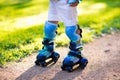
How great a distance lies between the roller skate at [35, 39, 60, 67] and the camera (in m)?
4.95

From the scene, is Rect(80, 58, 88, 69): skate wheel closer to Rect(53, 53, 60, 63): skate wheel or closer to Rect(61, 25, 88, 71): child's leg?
Rect(61, 25, 88, 71): child's leg

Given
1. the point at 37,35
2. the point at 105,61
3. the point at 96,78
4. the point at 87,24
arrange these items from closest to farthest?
1. the point at 96,78
2. the point at 105,61
3. the point at 37,35
4. the point at 87,24

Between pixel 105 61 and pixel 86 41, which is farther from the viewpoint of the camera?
pixel 86 41

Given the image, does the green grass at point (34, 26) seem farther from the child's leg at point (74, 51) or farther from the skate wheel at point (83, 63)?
the skate wheel at point (83, 63)

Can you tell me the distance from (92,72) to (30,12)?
3.99 m

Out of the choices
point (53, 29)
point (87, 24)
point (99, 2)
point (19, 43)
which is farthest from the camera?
point (99, 2)

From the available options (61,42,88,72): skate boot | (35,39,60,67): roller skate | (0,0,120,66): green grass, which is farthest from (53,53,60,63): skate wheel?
(0,0,120,66): green grass

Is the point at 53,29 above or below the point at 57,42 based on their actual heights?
above

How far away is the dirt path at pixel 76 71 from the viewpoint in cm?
458

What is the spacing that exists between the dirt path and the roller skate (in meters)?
0.08

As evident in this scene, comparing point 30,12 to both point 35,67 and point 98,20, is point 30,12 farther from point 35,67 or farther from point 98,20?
point 35,67

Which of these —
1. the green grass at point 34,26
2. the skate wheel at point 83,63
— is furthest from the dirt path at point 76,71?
the green grass at point 34,26

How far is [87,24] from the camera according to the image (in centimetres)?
737

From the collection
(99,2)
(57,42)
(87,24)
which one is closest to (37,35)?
(57,42)
